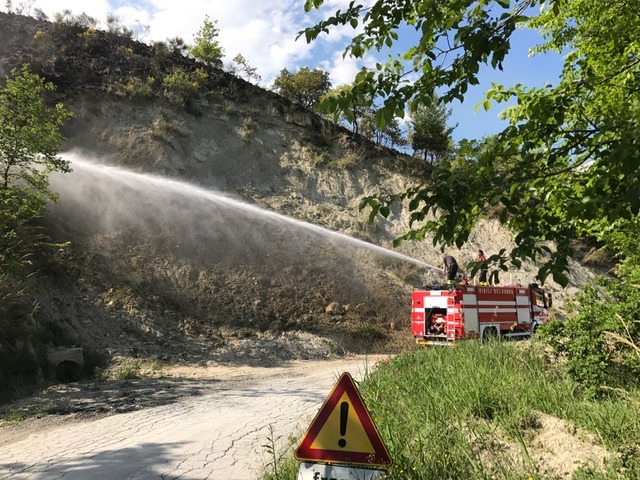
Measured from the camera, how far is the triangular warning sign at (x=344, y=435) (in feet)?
9.16

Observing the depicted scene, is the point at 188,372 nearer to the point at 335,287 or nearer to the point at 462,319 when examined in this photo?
the point at 462,319

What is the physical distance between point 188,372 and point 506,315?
872 centimetres

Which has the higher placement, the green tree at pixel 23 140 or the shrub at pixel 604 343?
the green tree at pixel 23 140

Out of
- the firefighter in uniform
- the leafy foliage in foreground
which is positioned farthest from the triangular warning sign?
the firefighter in uniform

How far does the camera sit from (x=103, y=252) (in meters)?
15.6

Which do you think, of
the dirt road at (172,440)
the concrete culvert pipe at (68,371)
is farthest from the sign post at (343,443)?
the concrete culvert pipe at (68,371)

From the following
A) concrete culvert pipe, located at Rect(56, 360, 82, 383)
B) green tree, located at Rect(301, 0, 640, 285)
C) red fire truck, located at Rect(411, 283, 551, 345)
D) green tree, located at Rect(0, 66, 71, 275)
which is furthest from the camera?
red fire truck, located at Rect(411, 283, 551, 345)

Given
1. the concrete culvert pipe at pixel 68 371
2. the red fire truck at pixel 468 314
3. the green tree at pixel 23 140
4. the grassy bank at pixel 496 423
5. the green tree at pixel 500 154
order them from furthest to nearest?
the red fire truck at pixel 468 314 → the green tree at pixel 23 140 → the concrete culvert pipe at pixel 68 371 → the grassy bank at pixel 496 423 → the green tree at pixel 500 154

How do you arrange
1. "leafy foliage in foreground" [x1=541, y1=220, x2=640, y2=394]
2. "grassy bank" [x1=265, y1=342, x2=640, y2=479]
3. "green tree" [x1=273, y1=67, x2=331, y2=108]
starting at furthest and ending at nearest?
1. "green tree" [x1=273, y1=67, x2=331, y2=108]
2. "leafy foliage in foreground" [x1=541, y1=220, x2=640, y2=394]
3. "grassy bank" [x1=265, y1=342, x2=640, y2=479]

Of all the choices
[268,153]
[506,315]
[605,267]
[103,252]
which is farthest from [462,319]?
[605,267]

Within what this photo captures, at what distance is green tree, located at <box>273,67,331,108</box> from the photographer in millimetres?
31156

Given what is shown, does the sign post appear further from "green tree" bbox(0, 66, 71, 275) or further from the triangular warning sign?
"green tree" bbox(0, 66, 71, 275)

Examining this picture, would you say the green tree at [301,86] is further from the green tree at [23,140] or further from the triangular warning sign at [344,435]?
the triangular warning sign at [344,435]

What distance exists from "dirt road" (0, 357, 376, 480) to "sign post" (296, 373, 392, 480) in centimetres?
168
